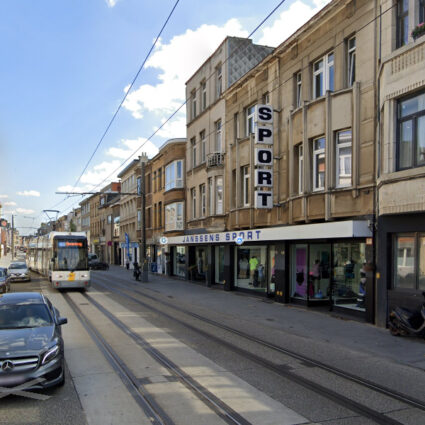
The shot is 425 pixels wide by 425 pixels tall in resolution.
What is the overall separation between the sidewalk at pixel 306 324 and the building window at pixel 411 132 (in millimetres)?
4600

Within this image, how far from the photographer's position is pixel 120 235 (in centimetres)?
5831

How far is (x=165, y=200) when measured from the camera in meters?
34.3

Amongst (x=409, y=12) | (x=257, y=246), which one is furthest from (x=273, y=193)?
(x=409, y=12)

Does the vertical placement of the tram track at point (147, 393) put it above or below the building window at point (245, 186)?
below

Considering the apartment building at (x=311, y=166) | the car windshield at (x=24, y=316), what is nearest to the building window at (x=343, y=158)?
the apartment building at (x=311, y=166)

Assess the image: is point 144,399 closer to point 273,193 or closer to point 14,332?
point 14,332

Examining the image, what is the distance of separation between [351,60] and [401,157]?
185 inches

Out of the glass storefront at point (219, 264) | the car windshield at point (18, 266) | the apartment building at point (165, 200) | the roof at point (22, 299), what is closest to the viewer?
the roof at point (22, 299)

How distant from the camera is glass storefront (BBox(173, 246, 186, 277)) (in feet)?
107

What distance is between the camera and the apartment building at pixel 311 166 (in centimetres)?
1394

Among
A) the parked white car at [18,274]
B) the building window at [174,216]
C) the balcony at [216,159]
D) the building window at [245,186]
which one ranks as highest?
the balcony at [216,159]

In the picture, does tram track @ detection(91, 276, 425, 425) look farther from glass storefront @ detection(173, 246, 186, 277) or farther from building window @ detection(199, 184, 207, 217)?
glass storefront @ detection(173, 246, 186, 277)

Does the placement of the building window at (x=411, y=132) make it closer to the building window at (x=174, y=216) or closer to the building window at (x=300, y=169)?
the building window at (x=300, y=169)

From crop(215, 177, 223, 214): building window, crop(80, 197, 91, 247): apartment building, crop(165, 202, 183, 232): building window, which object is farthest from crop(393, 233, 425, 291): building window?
crop(80, 197, 91, 247): apartment building
